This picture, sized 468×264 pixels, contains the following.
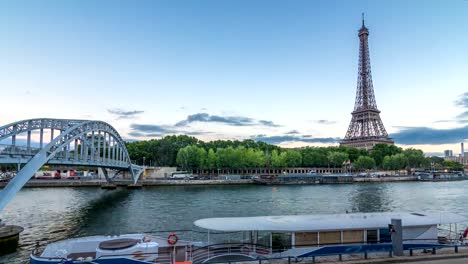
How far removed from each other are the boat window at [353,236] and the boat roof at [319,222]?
420mm

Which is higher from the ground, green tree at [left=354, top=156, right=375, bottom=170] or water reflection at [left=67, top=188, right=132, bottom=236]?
green tree at [left=354, top=156, right=375, bottom=170]

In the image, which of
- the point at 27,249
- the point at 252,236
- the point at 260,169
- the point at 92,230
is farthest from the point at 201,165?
the point at 252,236

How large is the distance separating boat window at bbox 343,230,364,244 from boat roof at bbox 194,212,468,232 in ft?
1.38

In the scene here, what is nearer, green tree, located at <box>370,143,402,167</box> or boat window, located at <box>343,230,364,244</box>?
boat window, located at <box>343,230,364,244</box>

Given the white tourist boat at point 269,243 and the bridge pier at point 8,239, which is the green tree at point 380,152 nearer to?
the white tourist boat at point 269,243

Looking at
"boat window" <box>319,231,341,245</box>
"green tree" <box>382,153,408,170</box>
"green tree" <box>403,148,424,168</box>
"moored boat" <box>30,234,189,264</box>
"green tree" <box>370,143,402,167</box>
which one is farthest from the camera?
"green tree" <box>370,143,402,167</box>

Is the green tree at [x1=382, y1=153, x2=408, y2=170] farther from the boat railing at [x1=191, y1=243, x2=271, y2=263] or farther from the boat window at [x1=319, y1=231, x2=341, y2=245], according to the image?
the boat railing at [x1=191, y1=243, x2=271, y2=263]

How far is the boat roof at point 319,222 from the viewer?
17.6m

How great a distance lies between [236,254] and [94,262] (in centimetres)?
683

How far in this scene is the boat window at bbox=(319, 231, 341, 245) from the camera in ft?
59.2

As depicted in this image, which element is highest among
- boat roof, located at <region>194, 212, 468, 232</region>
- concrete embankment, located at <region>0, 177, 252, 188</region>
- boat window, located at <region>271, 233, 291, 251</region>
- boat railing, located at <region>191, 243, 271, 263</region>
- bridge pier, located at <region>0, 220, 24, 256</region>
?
boat roof, located at <region>194, 212, 468, 232</region>

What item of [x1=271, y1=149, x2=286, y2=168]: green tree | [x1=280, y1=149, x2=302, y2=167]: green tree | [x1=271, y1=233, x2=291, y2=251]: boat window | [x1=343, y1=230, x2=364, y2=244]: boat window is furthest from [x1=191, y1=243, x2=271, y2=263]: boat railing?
[x1=280, y1=149, x2=302, y2=167]: green tree

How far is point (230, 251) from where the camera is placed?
18.1 metres

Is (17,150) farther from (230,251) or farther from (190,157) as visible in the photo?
(190,157)
